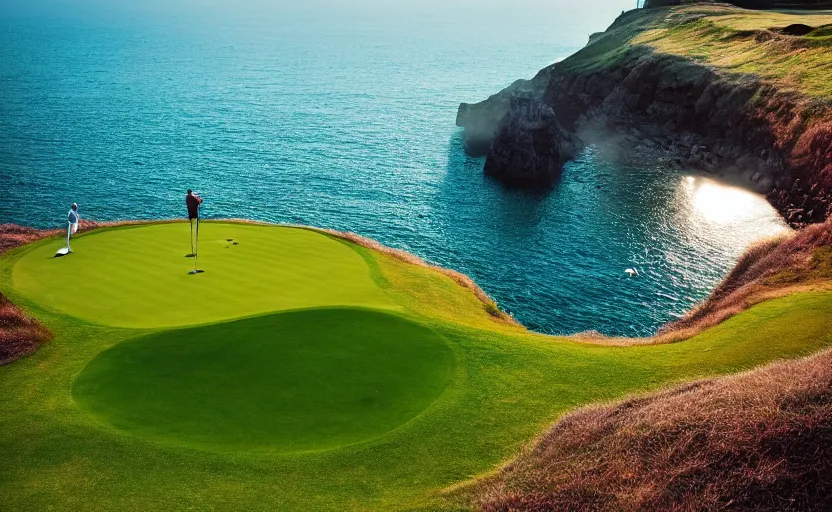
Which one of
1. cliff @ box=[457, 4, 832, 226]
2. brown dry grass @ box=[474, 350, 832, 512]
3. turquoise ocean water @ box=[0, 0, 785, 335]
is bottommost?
turquoise ocean water @ box=[0, 0, 785, 335]

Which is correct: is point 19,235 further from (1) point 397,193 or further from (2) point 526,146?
(2) point 526,146

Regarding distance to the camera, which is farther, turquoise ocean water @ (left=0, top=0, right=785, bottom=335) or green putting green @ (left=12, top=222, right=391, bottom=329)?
turquoise ocean water @ (left=0, top=0, right=785, bottom=335)

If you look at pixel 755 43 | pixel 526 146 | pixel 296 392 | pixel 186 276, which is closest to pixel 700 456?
pixel 296 392

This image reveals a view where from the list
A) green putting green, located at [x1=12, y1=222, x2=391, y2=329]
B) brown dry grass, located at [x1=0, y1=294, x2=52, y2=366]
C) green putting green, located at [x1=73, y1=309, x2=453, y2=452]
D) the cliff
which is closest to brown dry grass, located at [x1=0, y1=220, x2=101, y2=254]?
green putting green, located at [x1=12, y1=222, x2=391, y2=329]

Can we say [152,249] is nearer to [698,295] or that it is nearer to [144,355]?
[144,355]

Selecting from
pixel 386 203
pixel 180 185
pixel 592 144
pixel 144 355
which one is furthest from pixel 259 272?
pixel 592 144

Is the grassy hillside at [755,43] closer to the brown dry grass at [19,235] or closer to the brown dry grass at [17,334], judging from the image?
the brown dry grass at [19,235]

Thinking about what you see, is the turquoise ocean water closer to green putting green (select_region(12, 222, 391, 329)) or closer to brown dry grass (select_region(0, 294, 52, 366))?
green putting green (select_region(12, 222, 391, 329))
